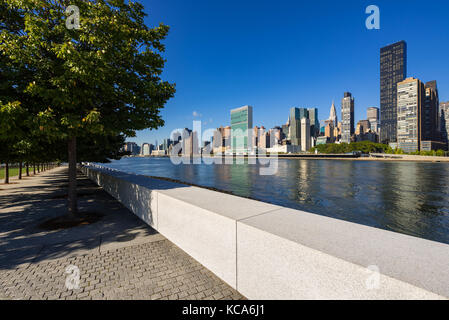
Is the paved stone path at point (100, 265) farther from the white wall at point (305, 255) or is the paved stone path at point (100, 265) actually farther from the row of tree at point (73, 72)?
the row of tree at point (73, 72)

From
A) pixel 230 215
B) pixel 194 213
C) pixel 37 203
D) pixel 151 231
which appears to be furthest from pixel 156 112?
pixel 37 203

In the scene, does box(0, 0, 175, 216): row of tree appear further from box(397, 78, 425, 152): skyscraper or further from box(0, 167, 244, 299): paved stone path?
box(397, 78, 425, 152): skyscraper

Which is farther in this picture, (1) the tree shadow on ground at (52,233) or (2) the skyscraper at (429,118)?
(2) the skyscraper at (429,118)

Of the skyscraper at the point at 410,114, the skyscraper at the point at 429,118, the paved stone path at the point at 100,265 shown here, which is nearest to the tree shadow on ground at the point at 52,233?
the paved stone path at the point at 100,265

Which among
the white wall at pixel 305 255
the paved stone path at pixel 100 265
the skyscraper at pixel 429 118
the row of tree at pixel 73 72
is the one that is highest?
the skyscraper at pixel 429 118

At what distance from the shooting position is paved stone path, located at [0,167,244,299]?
3391mm

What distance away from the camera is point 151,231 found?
622cm

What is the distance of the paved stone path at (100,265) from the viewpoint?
339cm

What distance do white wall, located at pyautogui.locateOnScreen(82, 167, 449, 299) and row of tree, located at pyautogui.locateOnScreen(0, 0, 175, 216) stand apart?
4482 millimetres

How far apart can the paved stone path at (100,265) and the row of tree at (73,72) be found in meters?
2.07

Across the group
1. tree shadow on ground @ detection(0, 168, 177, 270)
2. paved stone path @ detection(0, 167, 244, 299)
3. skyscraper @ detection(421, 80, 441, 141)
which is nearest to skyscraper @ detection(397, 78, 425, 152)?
skyscraper @ detection(421, 80, 441, 141)

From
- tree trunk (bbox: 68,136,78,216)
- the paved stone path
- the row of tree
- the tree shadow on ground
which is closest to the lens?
the paved stone path
